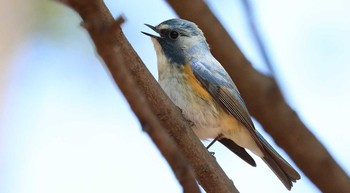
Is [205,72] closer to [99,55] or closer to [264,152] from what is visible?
[264,152]

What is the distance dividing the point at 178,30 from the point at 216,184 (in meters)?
1.86

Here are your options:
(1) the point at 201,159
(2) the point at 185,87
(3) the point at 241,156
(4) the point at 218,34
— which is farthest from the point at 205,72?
(1) the point at 201,159

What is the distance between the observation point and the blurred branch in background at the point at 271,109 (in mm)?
2125

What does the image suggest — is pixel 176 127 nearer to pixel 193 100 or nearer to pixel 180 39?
pixel 193 100

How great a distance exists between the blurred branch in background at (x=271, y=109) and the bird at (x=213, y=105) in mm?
760

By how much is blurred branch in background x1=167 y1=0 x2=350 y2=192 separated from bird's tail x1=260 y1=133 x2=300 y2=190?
0.92 metres

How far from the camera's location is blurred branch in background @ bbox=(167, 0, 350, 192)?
2125 millimetres

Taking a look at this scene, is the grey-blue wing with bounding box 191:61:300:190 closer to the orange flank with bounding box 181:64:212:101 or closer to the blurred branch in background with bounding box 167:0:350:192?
the orange flank with bounding box 181:64:212:101

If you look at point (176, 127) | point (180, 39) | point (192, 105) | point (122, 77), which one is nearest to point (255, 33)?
point (176, 127)

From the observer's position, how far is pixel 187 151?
212cm

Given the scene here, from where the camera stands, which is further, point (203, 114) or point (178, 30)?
point (178, 30)

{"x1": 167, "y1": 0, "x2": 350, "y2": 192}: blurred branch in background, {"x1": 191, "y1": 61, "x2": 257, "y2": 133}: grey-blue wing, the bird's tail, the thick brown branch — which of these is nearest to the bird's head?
{"x1": 191, "y1": 61, "x2": 257, "y2": 133}: grey-blue wing

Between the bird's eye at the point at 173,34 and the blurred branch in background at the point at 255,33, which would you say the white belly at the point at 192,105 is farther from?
the blurred branch in background at the point at 255,33

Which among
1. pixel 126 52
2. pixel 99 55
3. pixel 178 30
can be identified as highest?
pixel 178 30
